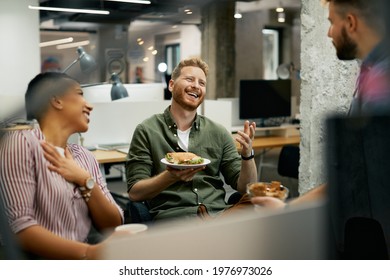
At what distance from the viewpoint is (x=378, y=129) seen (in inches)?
36.0

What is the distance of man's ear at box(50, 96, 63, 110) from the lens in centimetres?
114

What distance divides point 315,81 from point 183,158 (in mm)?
558

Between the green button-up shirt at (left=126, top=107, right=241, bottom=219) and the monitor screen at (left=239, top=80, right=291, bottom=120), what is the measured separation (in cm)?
164

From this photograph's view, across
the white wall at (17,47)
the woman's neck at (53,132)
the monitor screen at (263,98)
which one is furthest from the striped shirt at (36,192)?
the monitor screen at (263,98)

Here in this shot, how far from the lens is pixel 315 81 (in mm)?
1717

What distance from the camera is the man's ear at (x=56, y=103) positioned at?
1139 mm

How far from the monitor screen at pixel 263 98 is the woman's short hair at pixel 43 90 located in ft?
7.36

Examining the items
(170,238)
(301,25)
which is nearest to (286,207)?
(170,238)

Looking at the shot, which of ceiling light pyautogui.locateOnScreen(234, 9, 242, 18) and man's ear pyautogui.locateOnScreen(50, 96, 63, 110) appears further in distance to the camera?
ceiling light pyautogui.locateOnScreen(234, 9, 242, 18)

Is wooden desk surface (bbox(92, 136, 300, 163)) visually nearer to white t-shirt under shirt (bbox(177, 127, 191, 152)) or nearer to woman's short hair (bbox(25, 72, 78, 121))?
white t-shirt under shirt (bbox(177, 127, 191, 152))

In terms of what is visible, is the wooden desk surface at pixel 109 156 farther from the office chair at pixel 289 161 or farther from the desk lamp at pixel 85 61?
the desk lamp at pixel 85 61

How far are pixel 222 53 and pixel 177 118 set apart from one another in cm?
253

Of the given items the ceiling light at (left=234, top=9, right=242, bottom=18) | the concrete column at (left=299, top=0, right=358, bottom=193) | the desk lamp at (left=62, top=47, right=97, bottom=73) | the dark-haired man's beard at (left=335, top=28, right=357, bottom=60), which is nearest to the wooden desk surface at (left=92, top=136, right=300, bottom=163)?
the ceiling light at (left=234, top=9, right=242, bottom=18)

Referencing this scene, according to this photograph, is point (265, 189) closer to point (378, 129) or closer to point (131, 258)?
point (378, 129)
